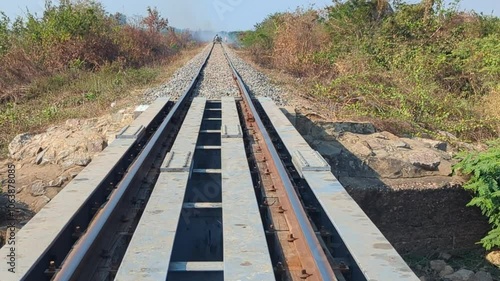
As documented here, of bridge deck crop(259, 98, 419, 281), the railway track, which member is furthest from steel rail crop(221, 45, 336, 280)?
bridge deck crop(259, 98, 419, 281)

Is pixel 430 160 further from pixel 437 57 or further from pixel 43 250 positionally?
pixel 437 57

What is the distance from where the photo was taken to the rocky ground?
5.46 metres

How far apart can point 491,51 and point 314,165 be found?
10900 millimetres

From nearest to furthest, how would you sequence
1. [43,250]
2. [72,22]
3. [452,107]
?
[43,250]
[452,107]
[72,22]

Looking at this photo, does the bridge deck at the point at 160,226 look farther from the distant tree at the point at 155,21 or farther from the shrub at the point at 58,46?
the distant tree at the point at 155,21

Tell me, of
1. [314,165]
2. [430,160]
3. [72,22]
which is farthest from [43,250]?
[72,22]

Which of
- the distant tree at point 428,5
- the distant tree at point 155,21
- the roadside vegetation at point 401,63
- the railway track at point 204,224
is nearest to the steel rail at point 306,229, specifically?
the railway track at point 204,224

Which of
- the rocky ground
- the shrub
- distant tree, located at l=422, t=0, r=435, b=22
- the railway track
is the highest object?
distant tree, located at l=422, t=0, r=435, b=22

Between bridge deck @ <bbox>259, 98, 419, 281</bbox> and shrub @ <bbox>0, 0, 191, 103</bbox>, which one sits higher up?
shrub @ <bbox>0, 0, 191, 103</bbox>

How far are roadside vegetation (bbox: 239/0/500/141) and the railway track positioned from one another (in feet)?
14.5

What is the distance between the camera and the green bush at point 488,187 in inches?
204

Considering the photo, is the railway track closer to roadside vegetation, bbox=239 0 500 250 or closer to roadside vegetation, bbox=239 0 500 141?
roadside vegetation, bbox=239 0 500 250

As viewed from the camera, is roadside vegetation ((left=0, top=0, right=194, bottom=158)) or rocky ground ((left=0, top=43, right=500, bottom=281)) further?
roadside vegetation ((left=0, top=0, right=194, bottom=158))

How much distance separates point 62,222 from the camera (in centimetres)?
316
